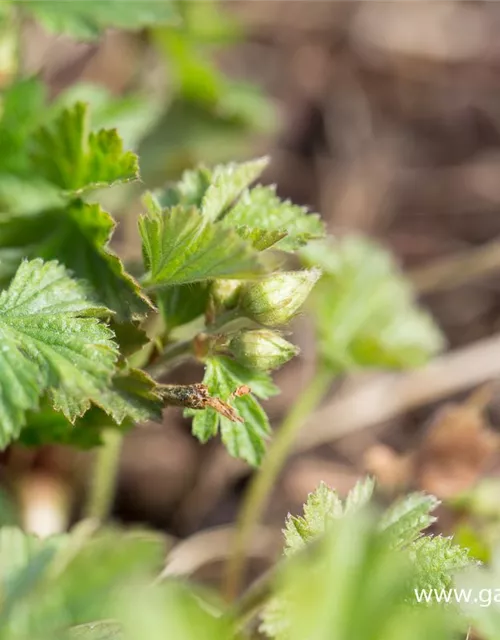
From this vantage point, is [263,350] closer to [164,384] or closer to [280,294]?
[280,294]

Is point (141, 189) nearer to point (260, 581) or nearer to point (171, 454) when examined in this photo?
point (171, 454)

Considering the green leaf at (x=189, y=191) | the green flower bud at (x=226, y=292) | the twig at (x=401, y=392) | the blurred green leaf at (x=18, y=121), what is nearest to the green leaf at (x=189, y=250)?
the green flower bud at (x=226, y=292)

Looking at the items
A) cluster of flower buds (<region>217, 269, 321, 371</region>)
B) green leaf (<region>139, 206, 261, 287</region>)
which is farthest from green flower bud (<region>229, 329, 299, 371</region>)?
green leaf (<region>139, 206, 261, 287</region>)

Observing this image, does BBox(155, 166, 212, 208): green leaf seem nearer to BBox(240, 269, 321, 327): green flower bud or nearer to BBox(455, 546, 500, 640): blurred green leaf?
BBox(240, 269, 321, 327): green flower bud

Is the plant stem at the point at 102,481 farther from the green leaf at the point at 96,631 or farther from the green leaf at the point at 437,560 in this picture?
the green leaf at the point at 437,560

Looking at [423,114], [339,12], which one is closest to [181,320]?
[423,114]
